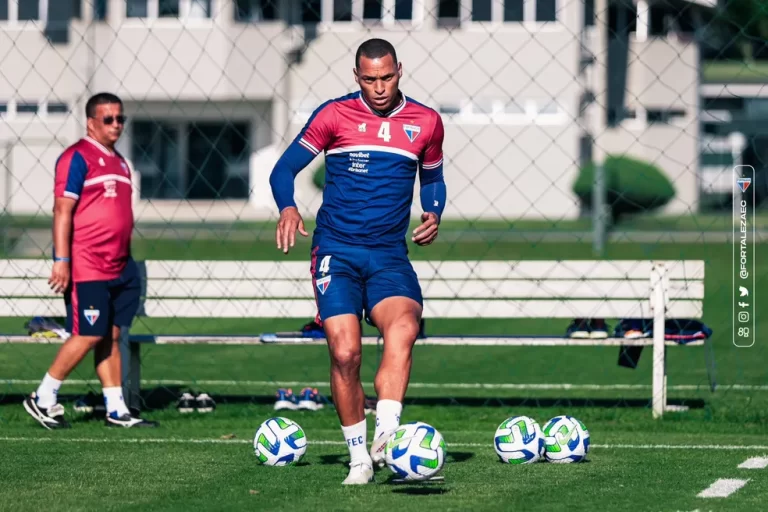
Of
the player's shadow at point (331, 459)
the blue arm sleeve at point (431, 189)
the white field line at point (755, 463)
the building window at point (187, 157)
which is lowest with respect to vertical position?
the white field line at point (755, 463)

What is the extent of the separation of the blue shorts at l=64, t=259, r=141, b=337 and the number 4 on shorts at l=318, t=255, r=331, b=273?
2635 mm

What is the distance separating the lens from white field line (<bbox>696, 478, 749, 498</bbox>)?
5992 millimetres

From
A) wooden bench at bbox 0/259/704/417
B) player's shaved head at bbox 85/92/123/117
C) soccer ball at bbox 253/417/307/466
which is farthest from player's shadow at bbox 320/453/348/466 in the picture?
player's shaved head at bbox 85/92/123/117

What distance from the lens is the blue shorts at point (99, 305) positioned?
855 centimetres

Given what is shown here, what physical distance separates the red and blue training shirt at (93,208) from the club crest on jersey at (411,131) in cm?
280

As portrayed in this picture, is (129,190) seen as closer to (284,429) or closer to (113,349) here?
(113,349)

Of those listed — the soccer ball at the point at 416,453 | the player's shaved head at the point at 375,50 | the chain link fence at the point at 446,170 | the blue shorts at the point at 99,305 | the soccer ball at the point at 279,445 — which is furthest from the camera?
the chain link fence at the point at 446,170

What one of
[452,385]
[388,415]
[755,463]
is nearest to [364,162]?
[388,415]

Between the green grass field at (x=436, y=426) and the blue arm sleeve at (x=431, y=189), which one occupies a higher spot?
the blue arm sleeve at (x=431, y=189)

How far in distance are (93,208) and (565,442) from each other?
11.4 feet

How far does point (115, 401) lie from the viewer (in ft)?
28.3

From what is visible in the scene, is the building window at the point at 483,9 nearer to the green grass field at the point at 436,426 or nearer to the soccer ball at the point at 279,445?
the green grass field at the point at 436,426

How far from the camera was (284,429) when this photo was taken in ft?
22.6

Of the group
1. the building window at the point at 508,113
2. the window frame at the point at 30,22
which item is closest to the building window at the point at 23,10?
the window frame at the point at 30,22
